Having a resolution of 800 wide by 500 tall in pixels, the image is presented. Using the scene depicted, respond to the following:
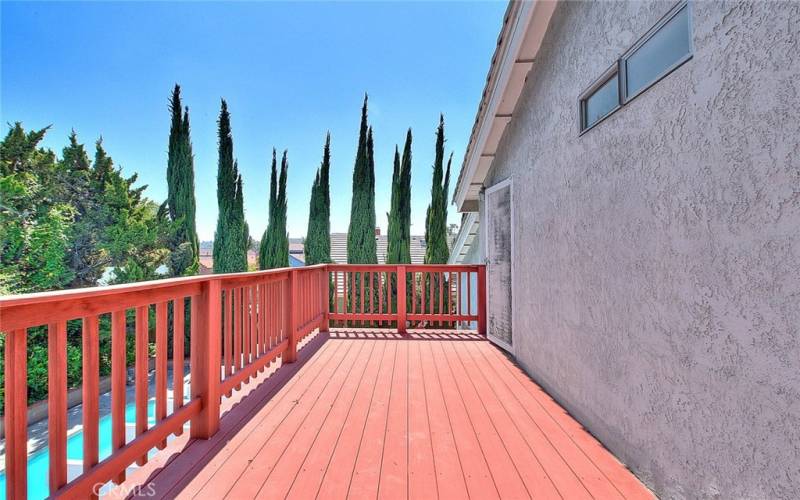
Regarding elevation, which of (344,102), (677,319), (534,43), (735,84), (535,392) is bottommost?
(535,392)

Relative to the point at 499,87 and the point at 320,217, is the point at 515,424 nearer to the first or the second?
the point at 499,87

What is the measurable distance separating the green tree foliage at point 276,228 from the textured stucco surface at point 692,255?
9278 millimetres

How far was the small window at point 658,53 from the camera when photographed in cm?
151

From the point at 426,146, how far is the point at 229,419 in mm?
8604

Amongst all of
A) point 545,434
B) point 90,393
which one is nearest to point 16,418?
point 90,393

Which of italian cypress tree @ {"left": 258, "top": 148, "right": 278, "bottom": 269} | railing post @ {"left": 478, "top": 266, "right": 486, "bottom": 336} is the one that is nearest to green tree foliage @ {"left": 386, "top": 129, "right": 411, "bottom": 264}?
italian cypress tree @ {"left": 258, "top": 148, "right": 278, "bottom": 269}

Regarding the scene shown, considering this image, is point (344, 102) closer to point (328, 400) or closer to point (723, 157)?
point (328, 400)

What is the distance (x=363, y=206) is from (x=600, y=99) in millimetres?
7713

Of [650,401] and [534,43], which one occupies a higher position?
[534,43]

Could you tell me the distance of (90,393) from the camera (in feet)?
4.50

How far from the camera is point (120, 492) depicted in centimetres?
150

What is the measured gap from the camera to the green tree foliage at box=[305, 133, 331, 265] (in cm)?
988

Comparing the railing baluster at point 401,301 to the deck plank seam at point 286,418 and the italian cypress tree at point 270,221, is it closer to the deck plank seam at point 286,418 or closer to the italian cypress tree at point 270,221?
the deck plank seam at point 286,418

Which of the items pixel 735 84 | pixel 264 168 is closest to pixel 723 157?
pixel 735 84
